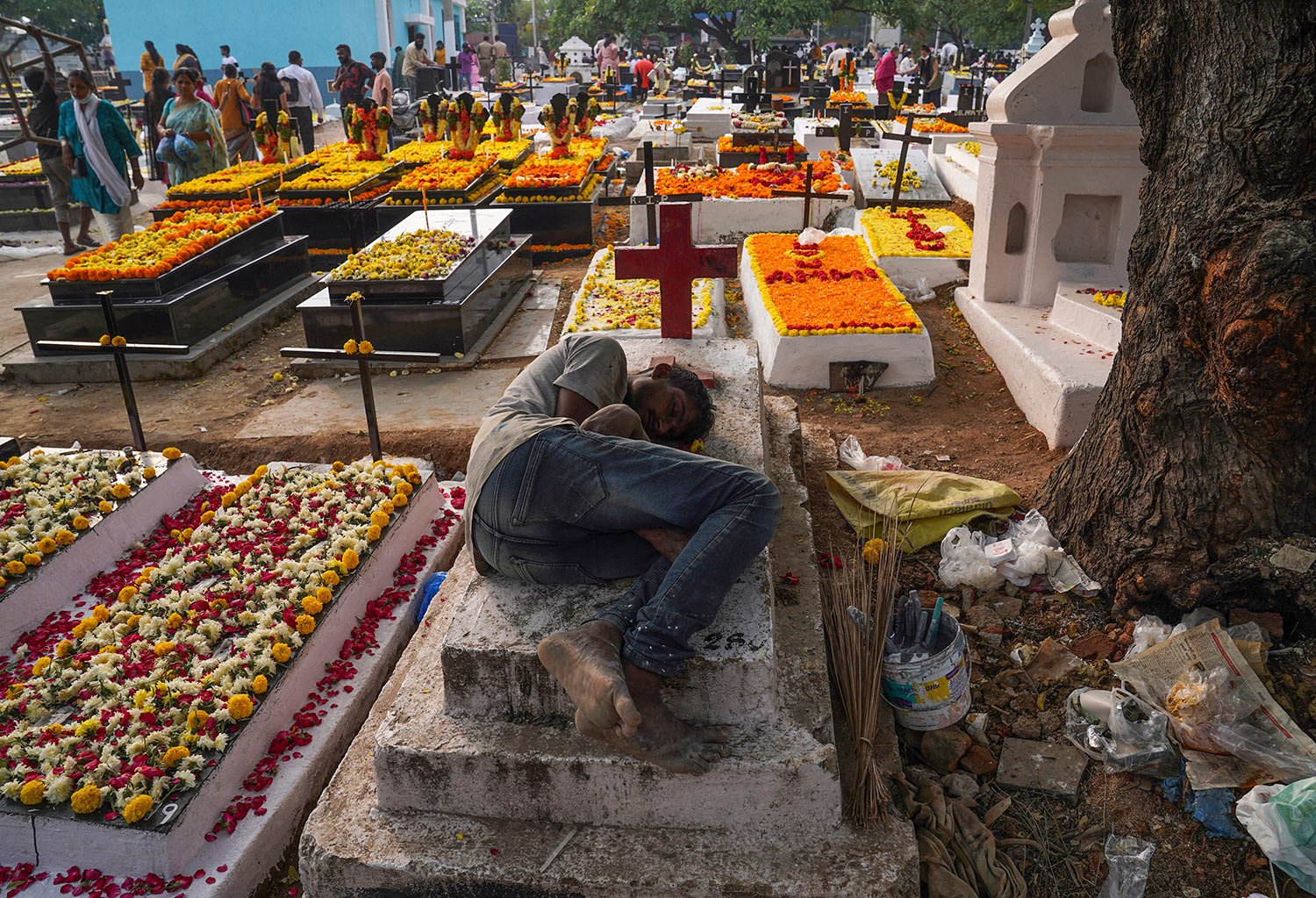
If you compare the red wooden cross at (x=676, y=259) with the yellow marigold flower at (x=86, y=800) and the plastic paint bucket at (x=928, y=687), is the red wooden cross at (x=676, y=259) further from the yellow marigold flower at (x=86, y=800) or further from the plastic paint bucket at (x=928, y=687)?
the yellow marigold flower at (x=86, y=800)

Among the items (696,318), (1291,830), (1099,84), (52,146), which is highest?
(1099,84)

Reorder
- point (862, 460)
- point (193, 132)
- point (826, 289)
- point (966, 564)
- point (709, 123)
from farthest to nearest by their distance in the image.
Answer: point (709, 123) < point (193, 132) < point (826, 289) < point (862, 460) < point (966, 564)

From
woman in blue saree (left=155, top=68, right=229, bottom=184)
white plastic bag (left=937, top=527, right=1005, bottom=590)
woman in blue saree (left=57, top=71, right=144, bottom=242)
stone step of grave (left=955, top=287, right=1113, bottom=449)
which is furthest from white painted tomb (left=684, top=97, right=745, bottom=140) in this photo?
white plastic bag (left=937, top=527, right=1005, bottom=590)

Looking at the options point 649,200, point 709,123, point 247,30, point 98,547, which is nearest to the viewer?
point 98,547

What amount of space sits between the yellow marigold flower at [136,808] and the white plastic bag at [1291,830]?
136 inches

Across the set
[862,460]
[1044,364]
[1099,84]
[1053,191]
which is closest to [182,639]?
[862,460]

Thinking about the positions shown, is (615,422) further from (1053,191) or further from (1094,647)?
(1053,191)

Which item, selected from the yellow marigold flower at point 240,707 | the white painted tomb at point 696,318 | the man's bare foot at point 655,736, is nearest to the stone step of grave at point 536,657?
the man's bare foot at point 655,736

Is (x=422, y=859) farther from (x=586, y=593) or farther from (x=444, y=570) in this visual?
(x=444, y=570)

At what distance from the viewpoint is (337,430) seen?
267 inches

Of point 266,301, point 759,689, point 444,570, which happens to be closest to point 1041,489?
point 759,689

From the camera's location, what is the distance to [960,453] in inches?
239

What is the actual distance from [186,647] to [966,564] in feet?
11.1

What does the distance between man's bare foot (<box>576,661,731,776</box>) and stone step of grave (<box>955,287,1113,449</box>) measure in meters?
4.11
